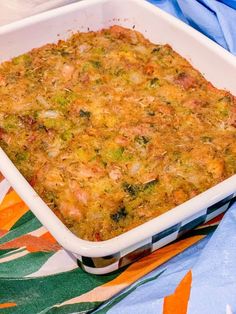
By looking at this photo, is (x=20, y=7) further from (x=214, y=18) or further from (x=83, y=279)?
(x=83, y=279)

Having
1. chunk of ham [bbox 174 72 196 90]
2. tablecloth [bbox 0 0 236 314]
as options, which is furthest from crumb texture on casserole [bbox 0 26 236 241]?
tablecloth [bbox 0 0 236 314]

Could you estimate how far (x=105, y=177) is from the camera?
156 cm

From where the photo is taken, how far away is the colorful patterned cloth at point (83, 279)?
1385 millimetres

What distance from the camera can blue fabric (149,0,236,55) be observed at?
1947mm

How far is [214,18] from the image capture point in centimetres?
200

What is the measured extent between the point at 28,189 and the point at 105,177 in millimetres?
282

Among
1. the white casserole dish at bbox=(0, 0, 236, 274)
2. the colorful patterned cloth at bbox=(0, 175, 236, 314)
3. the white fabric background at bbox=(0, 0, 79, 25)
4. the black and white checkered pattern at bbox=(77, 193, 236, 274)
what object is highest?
the white fabric background at bbox=(0, 0, 79, 25)

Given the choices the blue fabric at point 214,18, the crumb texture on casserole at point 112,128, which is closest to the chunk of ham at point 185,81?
the crumb texture on casserole at point 112,128

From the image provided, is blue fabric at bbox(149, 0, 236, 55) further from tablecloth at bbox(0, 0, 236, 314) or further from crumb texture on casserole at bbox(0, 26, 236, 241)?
tablecloth at bbox(0, 0, 236, 314)

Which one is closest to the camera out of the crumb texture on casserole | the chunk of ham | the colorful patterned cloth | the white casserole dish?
the white casserole dish

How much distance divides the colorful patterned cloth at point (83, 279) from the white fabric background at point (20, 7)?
1057mm

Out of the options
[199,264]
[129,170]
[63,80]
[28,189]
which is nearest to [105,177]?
[129,170]

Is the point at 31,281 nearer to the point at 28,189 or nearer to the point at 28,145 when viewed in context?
the point at 28,189

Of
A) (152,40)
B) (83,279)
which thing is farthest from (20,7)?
(83,279)
